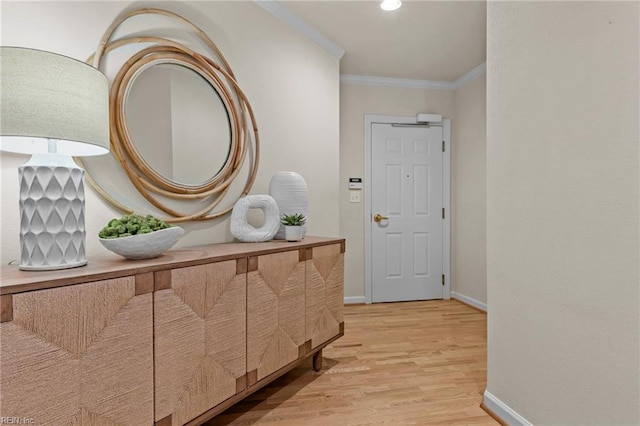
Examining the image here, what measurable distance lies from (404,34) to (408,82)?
3.25 feet

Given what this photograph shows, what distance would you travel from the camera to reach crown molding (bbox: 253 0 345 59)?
238 centimetres

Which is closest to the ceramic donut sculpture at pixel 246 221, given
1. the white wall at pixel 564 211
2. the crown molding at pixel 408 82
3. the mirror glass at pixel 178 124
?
the mirror glass at pixel 178 124

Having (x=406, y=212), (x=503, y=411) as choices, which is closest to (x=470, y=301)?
(x=406, y=212)

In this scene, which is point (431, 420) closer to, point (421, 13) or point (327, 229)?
point (327, 229)

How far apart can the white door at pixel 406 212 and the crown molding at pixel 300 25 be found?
38.8 inches

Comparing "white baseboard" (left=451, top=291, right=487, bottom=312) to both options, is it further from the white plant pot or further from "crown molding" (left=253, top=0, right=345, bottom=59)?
"crown molding" (left=253, top=0, right=345, bottom=59)

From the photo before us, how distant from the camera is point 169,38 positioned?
1812 mm

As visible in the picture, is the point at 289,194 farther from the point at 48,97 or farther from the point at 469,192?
the point at 469,192

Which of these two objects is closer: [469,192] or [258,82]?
[258,82]

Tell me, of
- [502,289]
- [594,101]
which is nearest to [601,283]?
[502,289]

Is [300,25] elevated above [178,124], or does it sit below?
above

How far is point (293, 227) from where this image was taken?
1.99 metres

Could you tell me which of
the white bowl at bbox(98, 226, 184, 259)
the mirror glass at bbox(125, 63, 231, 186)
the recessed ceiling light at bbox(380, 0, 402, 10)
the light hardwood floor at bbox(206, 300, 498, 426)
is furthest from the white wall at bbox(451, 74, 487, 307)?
the white bowl at bbox(98, 226, 184, 259)

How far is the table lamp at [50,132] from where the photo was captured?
1000 mm
